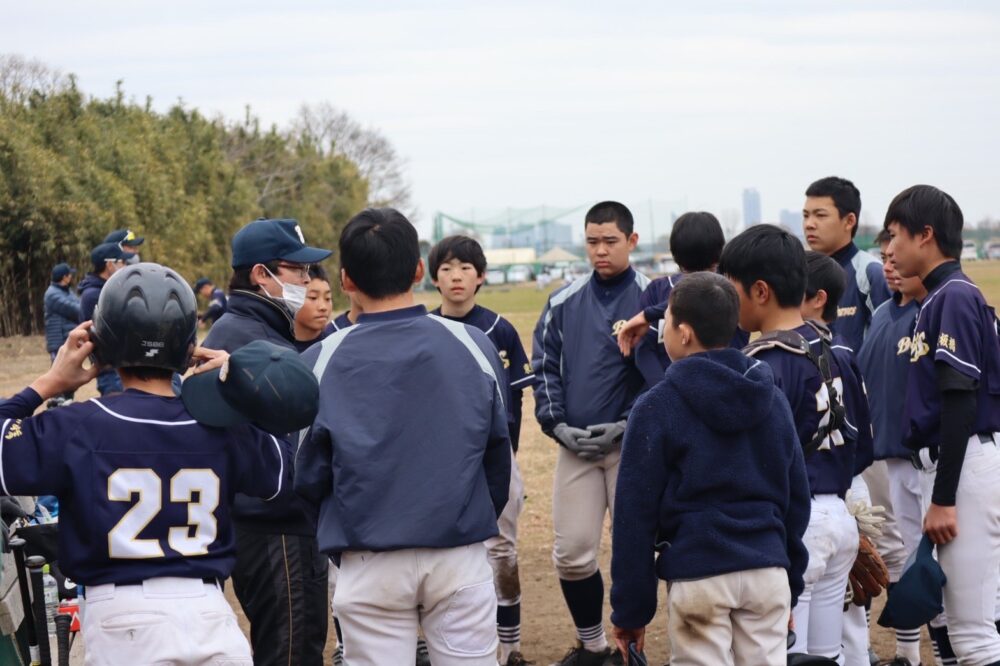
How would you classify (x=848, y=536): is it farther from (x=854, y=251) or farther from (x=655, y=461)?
(x=854, y=251)

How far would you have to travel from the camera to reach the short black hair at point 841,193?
6.55m

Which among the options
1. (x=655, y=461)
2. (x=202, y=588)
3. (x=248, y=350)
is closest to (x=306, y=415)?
(x=248, y=350)

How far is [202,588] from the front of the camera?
332 cm

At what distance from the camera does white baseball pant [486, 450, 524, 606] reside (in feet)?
21.1

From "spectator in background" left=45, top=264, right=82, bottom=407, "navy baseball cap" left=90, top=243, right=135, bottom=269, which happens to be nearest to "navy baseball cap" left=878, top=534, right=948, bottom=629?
"navy baseball cap" left=90, top=243, right=135, bottom=269

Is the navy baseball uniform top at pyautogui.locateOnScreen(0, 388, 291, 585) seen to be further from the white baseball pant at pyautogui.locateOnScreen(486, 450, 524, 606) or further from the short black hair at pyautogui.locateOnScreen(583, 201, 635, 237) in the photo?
the short black hair at pyautogui.locateOnScreen(583, 201, 635, 237)

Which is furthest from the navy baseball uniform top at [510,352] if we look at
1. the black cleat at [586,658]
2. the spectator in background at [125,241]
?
the spectator in background at [125,241]

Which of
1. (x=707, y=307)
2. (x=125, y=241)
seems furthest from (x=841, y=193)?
(x=125, y=241)

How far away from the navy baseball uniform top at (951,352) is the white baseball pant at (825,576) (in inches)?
27.0

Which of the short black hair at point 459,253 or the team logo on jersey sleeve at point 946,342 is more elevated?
the short black hair at point 459,253

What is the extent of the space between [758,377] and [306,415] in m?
1.57

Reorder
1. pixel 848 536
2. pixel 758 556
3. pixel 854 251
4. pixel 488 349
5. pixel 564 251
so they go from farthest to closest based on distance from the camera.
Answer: pixel 564 251 < pixel 854 251 < pixel 848 536 < pixel 488 349 < pixel 758 556

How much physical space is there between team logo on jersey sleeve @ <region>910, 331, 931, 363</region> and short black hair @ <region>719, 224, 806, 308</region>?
0.88m

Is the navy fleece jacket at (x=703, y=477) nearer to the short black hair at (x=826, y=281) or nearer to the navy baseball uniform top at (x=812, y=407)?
the navy baseball uniform top at (x=812, y=407)
